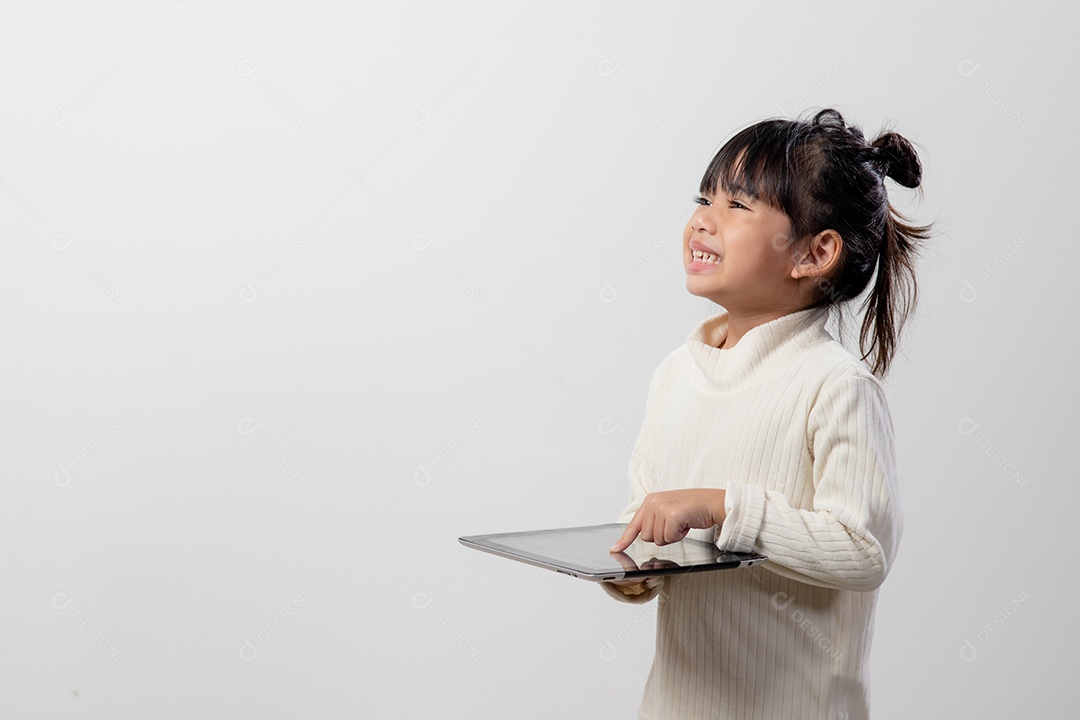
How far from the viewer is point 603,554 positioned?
74 centimetres

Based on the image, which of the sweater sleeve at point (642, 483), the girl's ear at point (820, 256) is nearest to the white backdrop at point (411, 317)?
the sweater sleeve at point (642, 483)

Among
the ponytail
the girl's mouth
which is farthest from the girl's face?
the ponytail

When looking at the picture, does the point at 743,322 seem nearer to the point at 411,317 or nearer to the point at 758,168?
the point at 758,168

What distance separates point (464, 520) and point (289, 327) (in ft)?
1.43

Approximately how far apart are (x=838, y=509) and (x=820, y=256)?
0.22 meters

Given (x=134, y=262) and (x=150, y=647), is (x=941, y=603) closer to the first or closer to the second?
(x=150, y=647)

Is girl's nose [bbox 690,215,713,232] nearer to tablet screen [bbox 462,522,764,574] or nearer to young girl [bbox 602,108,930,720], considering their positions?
young girl [bbox 602,108,930,720]

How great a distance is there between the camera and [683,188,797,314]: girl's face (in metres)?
0.87

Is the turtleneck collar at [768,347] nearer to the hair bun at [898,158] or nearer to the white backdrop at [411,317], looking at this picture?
the hair bun at [898,158]

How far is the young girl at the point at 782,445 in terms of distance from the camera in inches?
30.7

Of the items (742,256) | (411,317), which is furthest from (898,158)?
(411,317)

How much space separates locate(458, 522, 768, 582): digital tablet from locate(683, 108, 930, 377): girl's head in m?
0.22

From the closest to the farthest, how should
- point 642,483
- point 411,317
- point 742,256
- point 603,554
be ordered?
1. point 603,554
2. point 742,256
3. point 642,483
4. point 411,317

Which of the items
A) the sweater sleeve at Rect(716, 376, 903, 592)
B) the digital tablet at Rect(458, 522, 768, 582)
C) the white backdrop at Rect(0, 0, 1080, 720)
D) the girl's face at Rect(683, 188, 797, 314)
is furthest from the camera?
the white backdrop at Rect(0, 0, 1080, 720)
